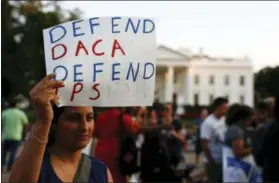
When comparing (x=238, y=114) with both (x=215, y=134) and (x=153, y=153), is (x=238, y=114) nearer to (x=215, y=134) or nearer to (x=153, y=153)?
(x=215, y=134)

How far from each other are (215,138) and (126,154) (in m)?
1.27

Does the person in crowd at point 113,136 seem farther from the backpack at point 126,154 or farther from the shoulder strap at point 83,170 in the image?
the shoulder strap at point 83,170

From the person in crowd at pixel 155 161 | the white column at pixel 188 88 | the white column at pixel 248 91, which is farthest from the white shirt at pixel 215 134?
the white column at pixel 248 91

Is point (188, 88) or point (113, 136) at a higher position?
point (188, 88)

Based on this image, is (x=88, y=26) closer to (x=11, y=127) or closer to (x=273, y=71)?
(x=273, y=71)

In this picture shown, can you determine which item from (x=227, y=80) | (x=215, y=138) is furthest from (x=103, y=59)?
(x=227, y=80)

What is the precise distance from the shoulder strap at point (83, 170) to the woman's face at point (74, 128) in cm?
5

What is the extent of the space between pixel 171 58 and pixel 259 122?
3075 inches

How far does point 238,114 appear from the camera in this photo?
553 centimetres

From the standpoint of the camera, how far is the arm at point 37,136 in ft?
6.40

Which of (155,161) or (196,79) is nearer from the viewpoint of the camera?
(155,161)

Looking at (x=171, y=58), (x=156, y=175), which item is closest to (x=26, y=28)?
(x=156, y=175)

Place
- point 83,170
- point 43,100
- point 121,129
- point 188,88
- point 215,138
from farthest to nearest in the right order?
1. point 188,88
2. point 215,138
3. point 121,129
4. point 83,170
5. point 43,100

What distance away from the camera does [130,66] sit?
227cm
